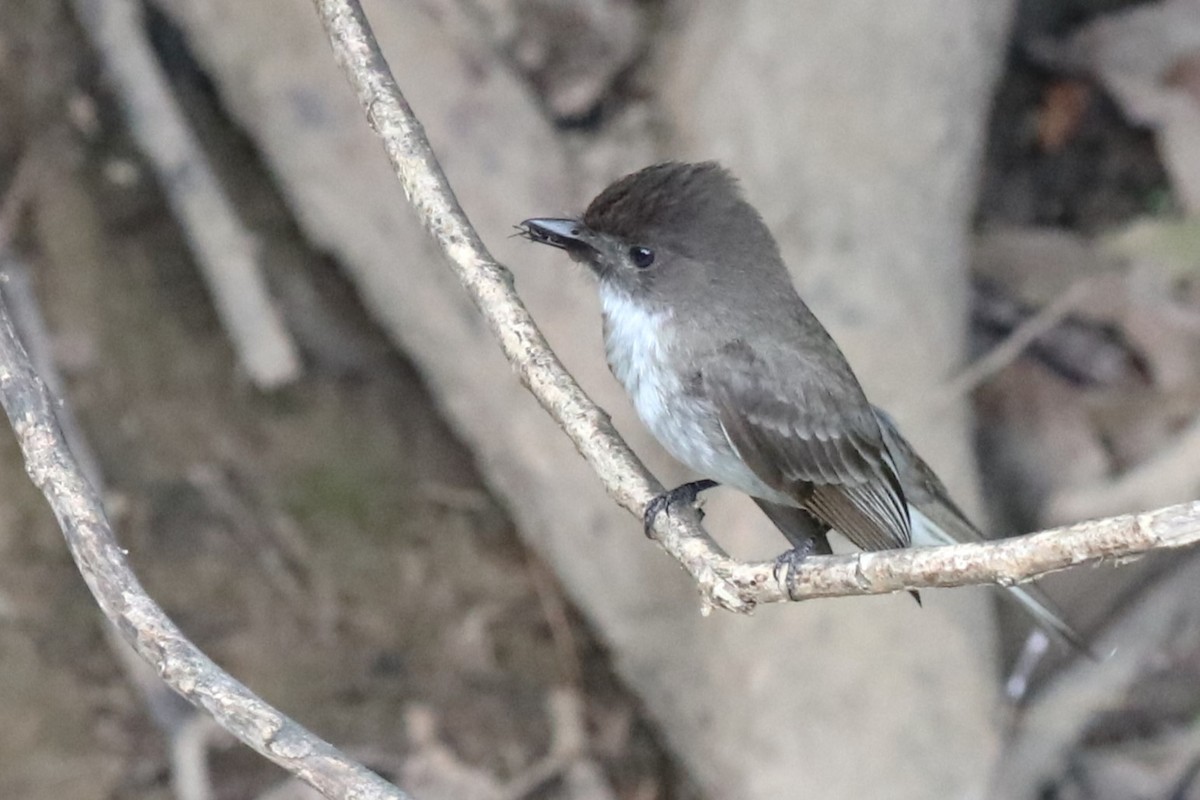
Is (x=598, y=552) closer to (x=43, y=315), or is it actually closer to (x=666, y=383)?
(x=666, y=383)

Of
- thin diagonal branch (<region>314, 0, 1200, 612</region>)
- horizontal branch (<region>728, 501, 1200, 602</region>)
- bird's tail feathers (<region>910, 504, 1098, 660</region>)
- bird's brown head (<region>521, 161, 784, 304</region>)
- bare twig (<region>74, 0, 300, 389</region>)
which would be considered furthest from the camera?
bare twig (<region>74, 0, 300, 389</region>)

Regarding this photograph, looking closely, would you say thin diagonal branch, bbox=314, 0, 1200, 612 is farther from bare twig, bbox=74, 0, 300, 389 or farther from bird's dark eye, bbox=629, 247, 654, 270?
bare twig, bbox=74, 0, 300, 389

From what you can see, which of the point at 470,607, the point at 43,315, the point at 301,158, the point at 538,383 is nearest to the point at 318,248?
the point at 301,158

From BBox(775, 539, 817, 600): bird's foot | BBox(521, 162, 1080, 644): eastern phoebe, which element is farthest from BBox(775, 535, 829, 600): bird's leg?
BBox(521, 162, 1080, 644): eastern phoebe

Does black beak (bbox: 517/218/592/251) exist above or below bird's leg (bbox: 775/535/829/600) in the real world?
above

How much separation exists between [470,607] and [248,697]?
8.81 feet

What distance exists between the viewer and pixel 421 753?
14.7ft

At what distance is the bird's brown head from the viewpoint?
3.06 meters

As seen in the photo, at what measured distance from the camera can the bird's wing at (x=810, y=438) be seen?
307 centimetres

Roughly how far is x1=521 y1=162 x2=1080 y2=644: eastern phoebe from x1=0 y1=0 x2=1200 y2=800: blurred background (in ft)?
3.12

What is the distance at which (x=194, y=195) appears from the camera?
14.6ft

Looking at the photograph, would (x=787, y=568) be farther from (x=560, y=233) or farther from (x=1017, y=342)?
(x=1017, y=342)

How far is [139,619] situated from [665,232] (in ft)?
4.66

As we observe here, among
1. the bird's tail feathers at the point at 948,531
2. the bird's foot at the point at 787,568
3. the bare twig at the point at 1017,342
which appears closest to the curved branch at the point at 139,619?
the bird's foot at the point at 787,568
